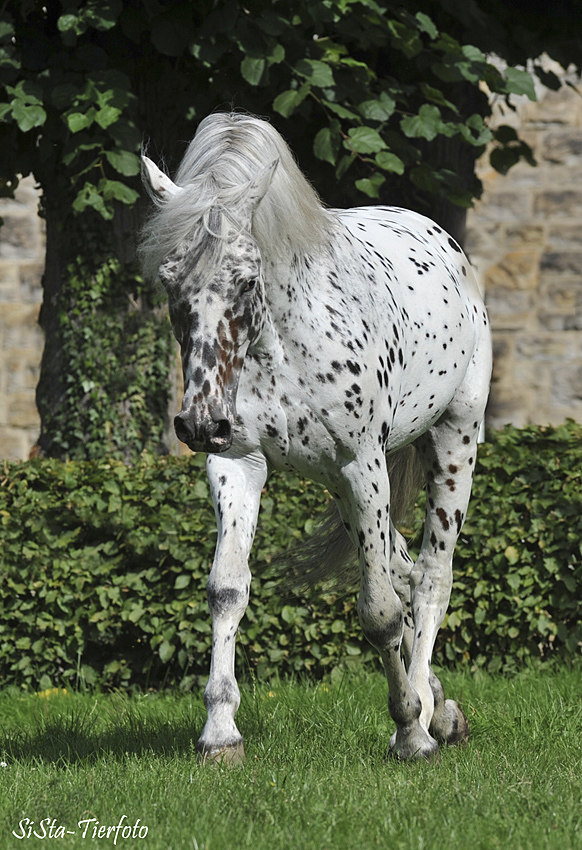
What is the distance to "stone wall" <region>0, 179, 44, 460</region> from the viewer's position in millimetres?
9492

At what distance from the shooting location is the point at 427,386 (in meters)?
4.07

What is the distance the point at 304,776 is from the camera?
3402 mm

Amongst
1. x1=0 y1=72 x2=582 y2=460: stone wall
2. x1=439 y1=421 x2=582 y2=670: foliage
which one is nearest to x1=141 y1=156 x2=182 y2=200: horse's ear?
x1=439 y1=421 x2=582 y2=670: foliage

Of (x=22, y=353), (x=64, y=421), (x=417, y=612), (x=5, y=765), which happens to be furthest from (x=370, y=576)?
(x=22, y=353)

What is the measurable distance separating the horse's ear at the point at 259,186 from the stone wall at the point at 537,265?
658 centimetres

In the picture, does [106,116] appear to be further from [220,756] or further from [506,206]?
[506,206]

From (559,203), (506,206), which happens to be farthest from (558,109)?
(506,206)

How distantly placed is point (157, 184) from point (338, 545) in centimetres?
169

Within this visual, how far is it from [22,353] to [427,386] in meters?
6.30

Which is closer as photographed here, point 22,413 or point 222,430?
point 222,430

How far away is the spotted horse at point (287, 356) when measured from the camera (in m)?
3.16

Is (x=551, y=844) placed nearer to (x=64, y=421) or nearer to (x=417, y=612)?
(x=417, y=612)

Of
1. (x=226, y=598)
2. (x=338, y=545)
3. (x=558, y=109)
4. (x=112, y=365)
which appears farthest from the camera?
(x=558, y=109)

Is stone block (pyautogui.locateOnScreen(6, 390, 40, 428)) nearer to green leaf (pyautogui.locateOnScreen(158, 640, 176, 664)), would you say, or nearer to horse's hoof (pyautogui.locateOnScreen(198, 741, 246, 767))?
green leaf (pyautogui.locateOnScreen(158, 640, 176, 664))
